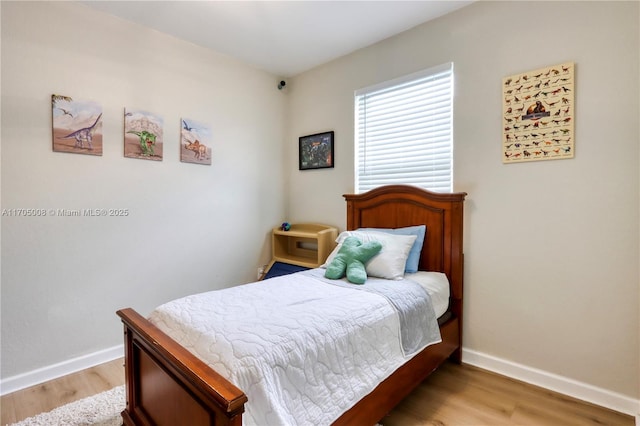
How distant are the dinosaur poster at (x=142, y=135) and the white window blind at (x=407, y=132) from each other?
5.81 feet

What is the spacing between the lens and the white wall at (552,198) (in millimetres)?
1771

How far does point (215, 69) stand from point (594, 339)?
3583 mm

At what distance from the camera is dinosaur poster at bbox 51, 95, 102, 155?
2166mm

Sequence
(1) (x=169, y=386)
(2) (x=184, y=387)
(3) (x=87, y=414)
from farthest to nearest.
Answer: (3) (x=87, y=414) < (1) (x=169, y=386) < (2) (x=184, y=387)

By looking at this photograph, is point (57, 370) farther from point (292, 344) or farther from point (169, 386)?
point (292, 344)

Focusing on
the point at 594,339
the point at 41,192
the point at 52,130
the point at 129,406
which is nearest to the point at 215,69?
the point at 52,130

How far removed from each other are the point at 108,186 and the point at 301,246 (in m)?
1.91

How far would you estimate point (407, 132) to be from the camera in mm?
2684

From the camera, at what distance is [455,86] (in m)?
2.38

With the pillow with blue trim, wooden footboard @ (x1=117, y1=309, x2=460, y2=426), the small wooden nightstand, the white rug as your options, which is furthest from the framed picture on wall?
the white rug

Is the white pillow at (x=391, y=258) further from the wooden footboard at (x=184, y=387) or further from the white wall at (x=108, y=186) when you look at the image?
the white wall at (x=108, y=186)

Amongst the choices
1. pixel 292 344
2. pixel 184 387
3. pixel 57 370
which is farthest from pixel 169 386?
pixel 57 370

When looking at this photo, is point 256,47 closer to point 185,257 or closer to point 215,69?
point 215,69

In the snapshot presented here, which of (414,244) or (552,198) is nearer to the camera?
(552,198)
